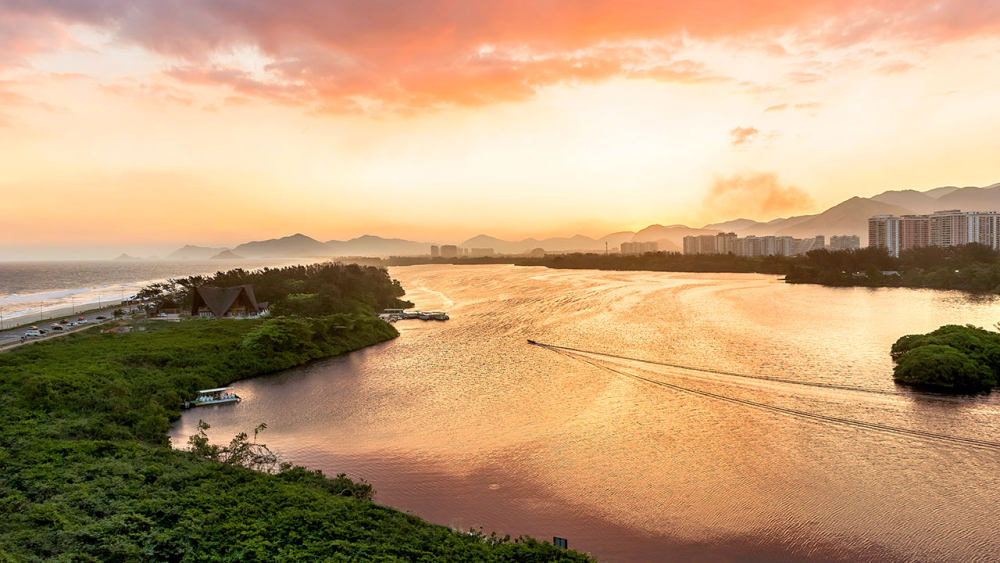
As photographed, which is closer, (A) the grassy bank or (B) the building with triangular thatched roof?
(A) the grassy bank

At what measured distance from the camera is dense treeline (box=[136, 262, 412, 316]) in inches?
1300

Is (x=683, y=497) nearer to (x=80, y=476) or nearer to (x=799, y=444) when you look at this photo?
(x=799, y=444)

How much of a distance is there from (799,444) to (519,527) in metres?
8.89

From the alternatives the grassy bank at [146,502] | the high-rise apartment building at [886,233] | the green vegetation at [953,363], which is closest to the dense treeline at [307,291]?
the grassy bank at [146,502]

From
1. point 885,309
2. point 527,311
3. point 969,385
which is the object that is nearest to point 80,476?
point 969,385

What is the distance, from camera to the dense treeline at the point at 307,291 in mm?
33031

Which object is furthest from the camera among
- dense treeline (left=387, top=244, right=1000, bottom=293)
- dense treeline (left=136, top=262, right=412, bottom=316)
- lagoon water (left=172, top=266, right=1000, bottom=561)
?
dense treeline (left=387, top=244, right=1000, bottom=293)

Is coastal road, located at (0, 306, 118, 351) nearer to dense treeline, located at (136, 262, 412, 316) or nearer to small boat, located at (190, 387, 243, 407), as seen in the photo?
dense treeline, located at (136, 262, 412, 316)

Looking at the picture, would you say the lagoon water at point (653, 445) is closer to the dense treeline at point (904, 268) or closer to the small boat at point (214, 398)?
the small boat at point (214, 398)

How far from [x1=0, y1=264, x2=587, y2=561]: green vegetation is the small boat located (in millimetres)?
1432

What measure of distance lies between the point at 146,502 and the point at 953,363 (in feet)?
81.2

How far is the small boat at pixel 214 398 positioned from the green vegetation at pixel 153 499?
143cm

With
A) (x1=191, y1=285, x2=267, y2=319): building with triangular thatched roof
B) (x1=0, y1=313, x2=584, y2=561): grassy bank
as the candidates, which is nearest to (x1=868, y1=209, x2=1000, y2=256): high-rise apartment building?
(x1=191, y1=285, x2=267, y2=319): building with triangular thatched roof

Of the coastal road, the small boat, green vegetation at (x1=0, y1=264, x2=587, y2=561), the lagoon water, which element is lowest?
the lagoon water
